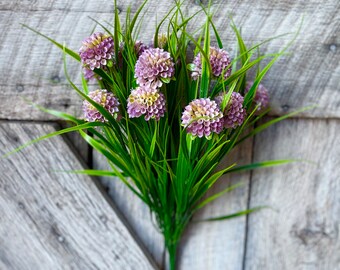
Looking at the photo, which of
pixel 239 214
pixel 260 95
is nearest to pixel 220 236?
pixel 239 214

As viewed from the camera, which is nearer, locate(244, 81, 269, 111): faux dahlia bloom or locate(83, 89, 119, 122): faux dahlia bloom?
locate(83, 89, 119, 122): faux dahlia bloom

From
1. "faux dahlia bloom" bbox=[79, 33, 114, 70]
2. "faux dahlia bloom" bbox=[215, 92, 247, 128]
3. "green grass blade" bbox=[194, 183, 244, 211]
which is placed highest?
"faux dahlia bloom" bbox=[79, 33, 114, 70]

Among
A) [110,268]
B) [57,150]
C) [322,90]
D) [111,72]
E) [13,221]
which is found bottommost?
[110,268]

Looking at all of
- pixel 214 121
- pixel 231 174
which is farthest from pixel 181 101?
pixel 231 174

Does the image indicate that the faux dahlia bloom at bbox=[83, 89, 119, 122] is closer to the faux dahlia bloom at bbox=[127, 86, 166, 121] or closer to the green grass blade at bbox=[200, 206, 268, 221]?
the faux dahlia bloom at bbox=[127, 86, 166, 121]

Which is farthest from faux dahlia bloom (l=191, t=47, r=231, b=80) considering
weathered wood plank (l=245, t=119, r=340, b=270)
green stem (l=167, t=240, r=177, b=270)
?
green stem (l=167, t=240, r=177, b=270)

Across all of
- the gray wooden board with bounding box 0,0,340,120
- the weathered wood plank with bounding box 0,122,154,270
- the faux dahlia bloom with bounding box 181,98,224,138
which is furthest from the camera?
the weathered wood plank with bounding box 0,122,154,270

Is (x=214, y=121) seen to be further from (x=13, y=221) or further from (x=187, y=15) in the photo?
(x=13, y=221)

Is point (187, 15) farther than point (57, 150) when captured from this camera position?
No
